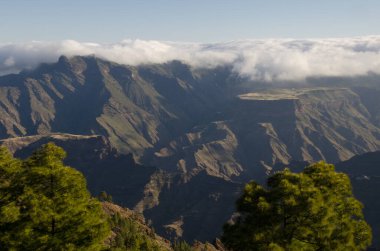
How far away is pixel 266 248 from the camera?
34.2m

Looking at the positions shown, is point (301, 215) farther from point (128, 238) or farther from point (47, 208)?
point (128, 238)

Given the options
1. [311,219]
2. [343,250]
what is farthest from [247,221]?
[343,250]

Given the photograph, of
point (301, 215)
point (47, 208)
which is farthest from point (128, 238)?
point (301, 215)

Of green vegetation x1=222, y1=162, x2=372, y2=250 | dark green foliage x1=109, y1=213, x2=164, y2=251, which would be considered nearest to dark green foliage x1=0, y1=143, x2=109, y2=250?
green vegetation x1=222, y1=162, x2=372, y2=250

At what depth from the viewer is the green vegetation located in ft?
116

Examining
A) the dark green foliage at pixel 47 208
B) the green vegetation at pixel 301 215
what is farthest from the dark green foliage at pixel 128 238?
the green vegetation at pixel 301 215

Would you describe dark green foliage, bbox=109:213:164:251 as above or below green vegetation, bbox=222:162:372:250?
below

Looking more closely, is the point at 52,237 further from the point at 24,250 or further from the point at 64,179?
the point at 64,179

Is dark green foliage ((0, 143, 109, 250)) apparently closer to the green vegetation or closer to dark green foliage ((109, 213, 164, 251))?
the green vegetation

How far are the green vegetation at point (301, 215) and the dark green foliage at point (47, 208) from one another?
11.6 metres

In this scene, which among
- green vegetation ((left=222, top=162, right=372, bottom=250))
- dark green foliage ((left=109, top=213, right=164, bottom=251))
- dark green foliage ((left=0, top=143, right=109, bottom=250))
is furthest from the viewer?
dark green foliage ((left=109, top=213, right=164, bottom=251))

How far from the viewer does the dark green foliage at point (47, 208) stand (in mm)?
37344

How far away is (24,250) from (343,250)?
80.7 ft

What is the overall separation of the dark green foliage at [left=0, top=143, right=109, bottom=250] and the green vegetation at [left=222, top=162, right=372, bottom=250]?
11.6 metres
